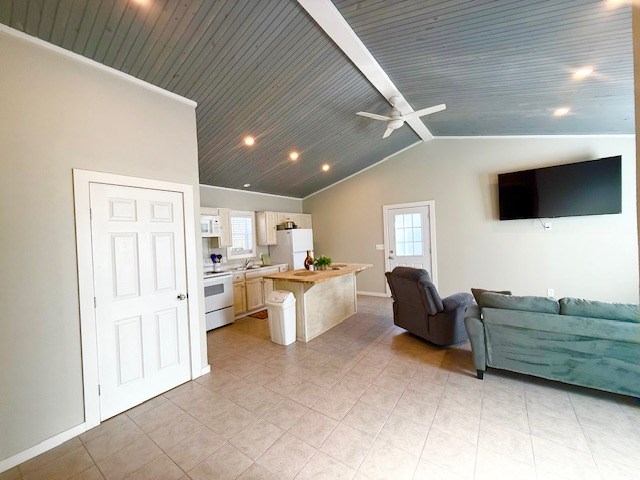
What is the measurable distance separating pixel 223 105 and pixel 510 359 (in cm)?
401

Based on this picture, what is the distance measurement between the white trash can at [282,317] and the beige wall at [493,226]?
3087 millimetres

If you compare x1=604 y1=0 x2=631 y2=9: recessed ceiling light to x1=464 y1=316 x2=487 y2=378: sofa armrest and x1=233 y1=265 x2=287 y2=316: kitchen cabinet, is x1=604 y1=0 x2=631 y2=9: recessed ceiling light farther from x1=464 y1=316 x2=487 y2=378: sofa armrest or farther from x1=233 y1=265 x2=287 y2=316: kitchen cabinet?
x1=233 y1=265 x2=287 y2=316: kitchen cabinet

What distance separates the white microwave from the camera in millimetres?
4730

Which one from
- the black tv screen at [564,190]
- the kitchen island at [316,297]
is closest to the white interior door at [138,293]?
the kitchen island at [316,297]

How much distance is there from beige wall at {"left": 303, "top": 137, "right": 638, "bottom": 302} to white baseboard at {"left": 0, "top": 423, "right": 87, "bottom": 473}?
5.26m

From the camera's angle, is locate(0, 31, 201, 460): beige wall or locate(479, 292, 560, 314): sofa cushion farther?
locate(479, 292, 560, 314): sofa cushion

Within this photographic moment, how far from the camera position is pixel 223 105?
3045mm

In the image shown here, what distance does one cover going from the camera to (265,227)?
235 inches

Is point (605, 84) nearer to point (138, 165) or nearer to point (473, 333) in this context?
point (473, 333)

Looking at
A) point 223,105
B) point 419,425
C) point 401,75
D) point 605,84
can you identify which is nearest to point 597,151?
point 605,84

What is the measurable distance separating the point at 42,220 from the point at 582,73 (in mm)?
4782

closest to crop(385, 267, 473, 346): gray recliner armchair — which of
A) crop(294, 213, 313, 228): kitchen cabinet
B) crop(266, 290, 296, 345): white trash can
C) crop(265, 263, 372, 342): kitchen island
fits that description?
crop(265, 263, 372, 342): kitchen island

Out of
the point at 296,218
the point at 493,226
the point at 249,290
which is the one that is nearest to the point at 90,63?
the point at 249,290

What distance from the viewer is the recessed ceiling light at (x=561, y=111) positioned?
129 inches
